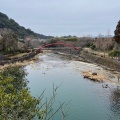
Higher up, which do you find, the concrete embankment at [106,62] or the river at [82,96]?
the concrete embankment at [106,62]

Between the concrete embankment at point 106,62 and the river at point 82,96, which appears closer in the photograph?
the river at point 82,96

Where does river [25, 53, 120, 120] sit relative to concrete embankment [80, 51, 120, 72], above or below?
below

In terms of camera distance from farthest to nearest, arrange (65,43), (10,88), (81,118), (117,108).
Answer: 1. (65,43)
2. (117,108)
3. (81,118)
4. (10,88)

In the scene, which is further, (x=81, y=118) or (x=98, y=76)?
(x=98, y=76)

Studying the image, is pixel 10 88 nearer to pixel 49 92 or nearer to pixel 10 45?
pixel 49 92

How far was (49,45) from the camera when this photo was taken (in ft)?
417

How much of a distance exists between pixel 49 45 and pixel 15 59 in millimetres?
64231

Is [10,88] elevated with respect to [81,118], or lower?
elevated

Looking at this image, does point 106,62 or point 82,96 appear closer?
point 82,96

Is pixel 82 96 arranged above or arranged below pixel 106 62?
below

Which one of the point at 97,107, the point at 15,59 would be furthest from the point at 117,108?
the point at 15,59

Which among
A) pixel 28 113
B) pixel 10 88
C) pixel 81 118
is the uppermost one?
pixel 10 88

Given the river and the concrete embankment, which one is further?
the concrete embankment

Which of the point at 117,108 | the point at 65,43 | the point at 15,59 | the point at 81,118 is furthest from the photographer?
the point at 65,43
